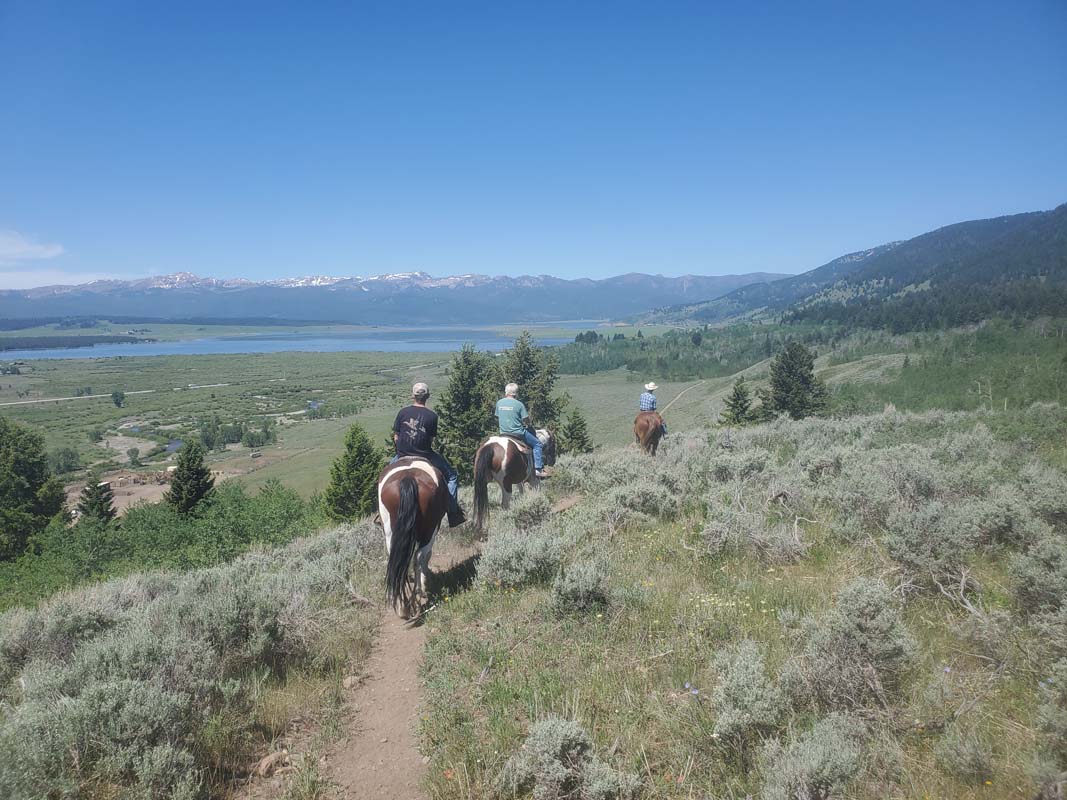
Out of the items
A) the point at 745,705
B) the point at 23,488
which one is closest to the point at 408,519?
the point at 745,705

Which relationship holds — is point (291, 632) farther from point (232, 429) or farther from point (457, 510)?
point (232, 429)

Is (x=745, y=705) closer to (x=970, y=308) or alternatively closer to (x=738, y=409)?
(x=738, y=409)

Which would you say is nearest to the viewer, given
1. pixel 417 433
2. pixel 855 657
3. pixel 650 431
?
pixel 855 657

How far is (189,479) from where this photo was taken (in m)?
27.7

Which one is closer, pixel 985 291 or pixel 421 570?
pixel 421 570

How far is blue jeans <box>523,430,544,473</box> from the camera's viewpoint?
31.2 ft

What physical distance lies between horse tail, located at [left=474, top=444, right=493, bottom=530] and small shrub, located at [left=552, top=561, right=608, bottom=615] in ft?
12.2

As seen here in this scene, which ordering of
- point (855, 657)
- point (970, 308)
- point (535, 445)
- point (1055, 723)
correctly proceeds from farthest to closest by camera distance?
point (970, 308) < point (535, 445) < point (855, 657) < point (1055, 723)

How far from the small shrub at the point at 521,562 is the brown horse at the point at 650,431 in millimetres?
7459

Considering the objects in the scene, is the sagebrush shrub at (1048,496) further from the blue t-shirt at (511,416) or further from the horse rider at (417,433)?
the blue t-shirt at (511,416)

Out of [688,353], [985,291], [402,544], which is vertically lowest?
[688,353]

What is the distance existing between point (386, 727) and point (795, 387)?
1783 inches

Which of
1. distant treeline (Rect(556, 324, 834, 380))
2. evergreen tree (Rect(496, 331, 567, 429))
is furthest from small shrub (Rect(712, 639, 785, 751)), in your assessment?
distant treeline (Rect(556, 324, 834, 380))

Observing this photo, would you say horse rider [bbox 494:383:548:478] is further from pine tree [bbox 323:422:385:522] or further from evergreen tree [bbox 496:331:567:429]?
evergreen tree [bbox 496:331:567:429]
